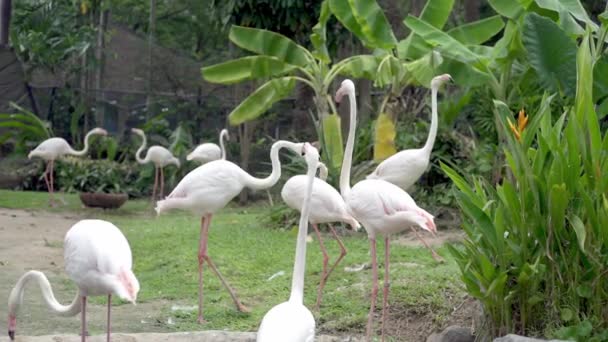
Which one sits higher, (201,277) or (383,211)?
(383,211)

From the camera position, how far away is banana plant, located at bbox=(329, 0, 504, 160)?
32.0 feet

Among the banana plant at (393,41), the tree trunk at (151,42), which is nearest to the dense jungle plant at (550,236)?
the banana plant at (393,41)

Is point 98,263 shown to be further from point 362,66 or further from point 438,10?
point 362,66

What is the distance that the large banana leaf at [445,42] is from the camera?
8195 millimetres

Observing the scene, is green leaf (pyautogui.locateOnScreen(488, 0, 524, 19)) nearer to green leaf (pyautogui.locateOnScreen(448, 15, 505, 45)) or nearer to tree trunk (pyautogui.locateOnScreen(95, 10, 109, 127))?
green leaf (pyautogui.locateOnScreen(448, 15, 505, 45))

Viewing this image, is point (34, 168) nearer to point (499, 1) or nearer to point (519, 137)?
point (499, 1)

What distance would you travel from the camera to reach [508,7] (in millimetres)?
8359

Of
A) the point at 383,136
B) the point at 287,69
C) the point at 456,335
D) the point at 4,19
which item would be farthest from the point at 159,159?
the point at 456,335

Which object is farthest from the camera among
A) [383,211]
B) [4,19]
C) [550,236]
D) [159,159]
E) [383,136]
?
[159,159]

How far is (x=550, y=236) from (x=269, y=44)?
6.90m

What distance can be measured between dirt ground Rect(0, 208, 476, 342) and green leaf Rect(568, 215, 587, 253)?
3.61 feet

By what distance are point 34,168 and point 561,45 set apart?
12591 millimetres

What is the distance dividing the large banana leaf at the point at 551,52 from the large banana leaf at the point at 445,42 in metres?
1.65

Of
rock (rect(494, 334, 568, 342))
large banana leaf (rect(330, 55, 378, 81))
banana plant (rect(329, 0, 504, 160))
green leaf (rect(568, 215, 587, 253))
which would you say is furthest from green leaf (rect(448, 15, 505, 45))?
rock (rect(494, 334, 568, 342))
